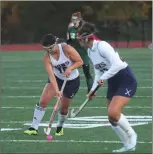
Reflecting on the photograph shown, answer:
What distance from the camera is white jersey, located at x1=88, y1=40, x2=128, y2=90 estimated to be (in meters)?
8.11

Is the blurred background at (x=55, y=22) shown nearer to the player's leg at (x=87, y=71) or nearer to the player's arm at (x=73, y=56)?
the player's leg at (x=87, y=71)

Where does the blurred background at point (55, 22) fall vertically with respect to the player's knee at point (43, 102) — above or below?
below

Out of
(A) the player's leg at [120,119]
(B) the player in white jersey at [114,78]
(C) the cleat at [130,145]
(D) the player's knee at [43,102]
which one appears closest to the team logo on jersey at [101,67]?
(B) the player in white jersey at [114,78]

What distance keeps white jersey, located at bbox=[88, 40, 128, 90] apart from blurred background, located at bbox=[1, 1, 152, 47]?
3440 centimetres

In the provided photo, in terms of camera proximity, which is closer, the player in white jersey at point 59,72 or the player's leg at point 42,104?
the player in white jersey at point 59,72

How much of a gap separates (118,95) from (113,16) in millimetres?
39945

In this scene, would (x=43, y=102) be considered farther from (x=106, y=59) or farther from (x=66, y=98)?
(x=106, y=59)

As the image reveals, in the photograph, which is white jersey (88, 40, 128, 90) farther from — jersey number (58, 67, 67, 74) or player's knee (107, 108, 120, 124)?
jersey number (58, 67, 67, 74)

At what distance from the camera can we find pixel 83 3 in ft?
153

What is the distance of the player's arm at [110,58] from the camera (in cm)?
810

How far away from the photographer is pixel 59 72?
31.6ft

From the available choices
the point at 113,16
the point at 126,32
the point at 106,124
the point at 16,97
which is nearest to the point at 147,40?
the point at 126,32

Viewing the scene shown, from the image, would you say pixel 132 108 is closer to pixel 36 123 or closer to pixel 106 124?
pixel 106 124

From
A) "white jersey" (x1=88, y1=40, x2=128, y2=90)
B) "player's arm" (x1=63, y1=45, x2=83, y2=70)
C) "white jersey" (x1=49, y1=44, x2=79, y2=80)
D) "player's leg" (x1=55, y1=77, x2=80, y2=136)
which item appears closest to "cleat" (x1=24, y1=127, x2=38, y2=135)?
"player's leg" (x1=55, y1=77, x2=80, y2=136)
